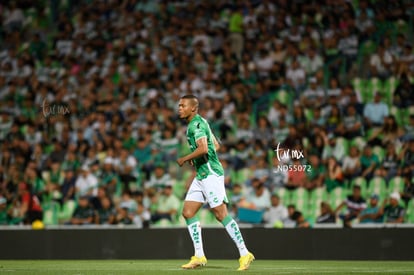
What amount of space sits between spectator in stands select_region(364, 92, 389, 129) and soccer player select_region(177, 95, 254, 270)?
7640mm

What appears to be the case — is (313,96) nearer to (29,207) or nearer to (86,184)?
(86,184)

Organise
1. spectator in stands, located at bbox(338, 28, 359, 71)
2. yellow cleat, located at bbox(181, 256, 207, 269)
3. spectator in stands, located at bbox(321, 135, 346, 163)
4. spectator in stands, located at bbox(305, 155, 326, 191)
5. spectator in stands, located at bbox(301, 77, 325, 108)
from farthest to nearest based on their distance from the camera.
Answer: spectator in stands, located at bbox(338, 28, 359, 71) < spectator in stands, located at bbox(301, 77, 325, 108) < spectator in stands, located at bbox(321, 135, 346, 163) < spectator in stands, located at bbox(305, 155, 326, 191) < yellow cleat, located at bbox(181, 256, 207, 269)

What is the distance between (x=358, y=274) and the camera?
11016 millimetres

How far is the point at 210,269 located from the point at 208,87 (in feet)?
33.1

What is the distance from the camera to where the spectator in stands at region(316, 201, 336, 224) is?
1677cm

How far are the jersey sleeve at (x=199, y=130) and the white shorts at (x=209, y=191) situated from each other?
0.60 m

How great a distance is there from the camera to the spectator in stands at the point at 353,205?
1684 cm

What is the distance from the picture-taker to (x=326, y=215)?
1688 cm

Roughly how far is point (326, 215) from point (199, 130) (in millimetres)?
5758

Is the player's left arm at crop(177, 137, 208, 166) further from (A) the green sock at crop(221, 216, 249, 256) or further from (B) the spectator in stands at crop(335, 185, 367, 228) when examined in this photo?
(B) the spectator in stands at crop(335, 185, 367, 228)

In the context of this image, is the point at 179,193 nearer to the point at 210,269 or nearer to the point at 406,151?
the point at 406,151

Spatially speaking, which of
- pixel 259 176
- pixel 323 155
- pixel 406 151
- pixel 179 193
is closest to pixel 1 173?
pixel 179 193

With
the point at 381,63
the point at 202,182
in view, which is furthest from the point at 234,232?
A: the point at 381,63

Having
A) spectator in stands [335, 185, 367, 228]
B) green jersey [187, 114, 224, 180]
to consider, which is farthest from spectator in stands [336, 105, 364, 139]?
green jersey [187, 114, 224, 180]
